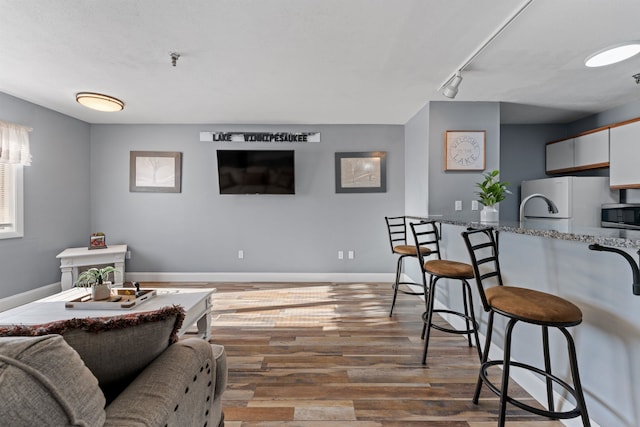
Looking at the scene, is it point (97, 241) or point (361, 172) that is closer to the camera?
point (97, 241)

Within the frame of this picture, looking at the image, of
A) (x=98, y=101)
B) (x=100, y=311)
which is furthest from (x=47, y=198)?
(x=100, y=311)

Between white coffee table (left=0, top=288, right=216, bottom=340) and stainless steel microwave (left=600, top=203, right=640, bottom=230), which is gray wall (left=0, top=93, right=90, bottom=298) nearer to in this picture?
white coffee table (left=0, top=288, right=216, bottom=340)

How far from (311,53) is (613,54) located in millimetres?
2299

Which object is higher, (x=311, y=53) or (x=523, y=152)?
(x=311, y=53)

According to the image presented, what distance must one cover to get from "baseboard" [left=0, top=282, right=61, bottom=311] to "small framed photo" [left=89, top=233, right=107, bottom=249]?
623 millimetres

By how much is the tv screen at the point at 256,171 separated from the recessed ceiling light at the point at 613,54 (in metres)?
3.24

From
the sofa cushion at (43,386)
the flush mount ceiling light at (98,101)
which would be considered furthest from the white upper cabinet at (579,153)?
the flush mount ceiling light at (98,101)

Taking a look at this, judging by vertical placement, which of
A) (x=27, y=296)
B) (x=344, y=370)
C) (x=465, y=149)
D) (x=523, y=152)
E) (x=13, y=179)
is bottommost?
(x=344, y=370)

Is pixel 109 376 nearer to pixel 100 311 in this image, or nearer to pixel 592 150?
pixel 100 311

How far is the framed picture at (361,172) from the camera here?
4.39 meters

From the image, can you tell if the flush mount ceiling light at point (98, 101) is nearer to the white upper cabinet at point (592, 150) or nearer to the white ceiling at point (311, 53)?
the white ceiling at point (311, 53)

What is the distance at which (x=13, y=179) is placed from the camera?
11.1ft

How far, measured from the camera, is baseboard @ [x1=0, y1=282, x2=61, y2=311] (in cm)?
327

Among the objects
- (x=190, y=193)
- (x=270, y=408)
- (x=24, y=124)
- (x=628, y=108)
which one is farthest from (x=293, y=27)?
(x=628, y=108)
